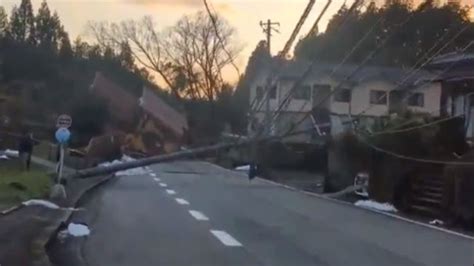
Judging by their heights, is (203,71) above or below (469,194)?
above

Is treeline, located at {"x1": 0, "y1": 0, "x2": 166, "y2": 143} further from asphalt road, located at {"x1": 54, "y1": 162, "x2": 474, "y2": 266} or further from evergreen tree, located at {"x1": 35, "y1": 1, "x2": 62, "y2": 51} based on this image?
asphalt road, located at {"x1": 54, "y1": 162, "x2": 474, "y2": 266}

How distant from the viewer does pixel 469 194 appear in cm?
2022

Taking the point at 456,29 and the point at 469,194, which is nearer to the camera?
the point at 469,194

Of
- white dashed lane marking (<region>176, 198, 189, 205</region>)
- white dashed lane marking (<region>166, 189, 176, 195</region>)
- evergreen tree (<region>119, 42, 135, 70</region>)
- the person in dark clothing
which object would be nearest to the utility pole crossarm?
white dashed lane marking (<region>176, 198, 189, 205</region>)

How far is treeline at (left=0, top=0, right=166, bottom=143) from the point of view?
93.1 feet

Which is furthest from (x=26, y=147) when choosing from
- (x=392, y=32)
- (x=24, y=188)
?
(x=392, y=32)

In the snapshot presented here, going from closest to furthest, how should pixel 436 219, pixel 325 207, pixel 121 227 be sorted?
1. pixel 121 227
2. pixel 436 219
3. pixel 325 207

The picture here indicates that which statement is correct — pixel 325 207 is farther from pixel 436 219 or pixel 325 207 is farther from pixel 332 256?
pixel 332 256

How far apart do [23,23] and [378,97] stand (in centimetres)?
1856

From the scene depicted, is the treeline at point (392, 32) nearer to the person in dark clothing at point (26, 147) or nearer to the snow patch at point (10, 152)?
the person in dark clothing at point (26, 147)

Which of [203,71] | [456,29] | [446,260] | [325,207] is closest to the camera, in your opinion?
[446,260]

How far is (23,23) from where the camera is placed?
142 feet

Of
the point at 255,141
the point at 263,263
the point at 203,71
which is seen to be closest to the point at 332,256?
the point at 263,263

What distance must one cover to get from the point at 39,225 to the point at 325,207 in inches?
399
